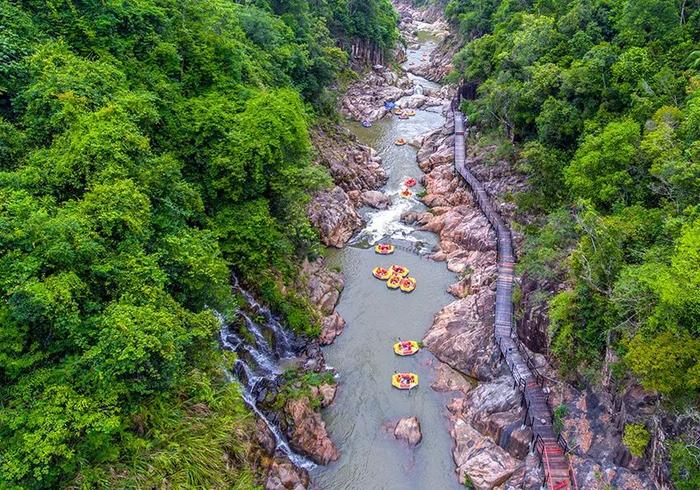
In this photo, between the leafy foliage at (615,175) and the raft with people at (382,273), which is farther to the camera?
the raft with people at (382,273)

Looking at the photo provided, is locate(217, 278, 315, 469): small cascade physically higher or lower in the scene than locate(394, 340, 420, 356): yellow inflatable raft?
higher

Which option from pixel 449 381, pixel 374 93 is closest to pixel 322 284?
pixel 449 381

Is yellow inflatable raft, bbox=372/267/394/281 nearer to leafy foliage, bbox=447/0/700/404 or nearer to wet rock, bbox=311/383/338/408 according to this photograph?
leafy foliage, bbox=447/0/700/404

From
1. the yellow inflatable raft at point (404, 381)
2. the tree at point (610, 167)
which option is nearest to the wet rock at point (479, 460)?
the yellow inflatable raft at point (404, 381)

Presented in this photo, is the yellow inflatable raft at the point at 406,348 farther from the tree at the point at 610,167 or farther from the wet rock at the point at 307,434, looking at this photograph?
the tree at the point at 610,167

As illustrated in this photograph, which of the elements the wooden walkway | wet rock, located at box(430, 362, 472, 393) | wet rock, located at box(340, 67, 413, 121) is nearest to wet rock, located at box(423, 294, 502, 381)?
wet rock, located at box(430, 362, 472, 393)

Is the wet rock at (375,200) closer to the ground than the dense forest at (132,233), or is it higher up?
closer to the ground
